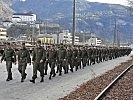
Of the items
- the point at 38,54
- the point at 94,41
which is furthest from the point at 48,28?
the point at 38,54

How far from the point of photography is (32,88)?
18.0 m

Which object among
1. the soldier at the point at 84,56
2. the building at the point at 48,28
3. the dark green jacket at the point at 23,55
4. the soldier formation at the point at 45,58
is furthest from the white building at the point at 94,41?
the dark green jacket at the point at 23,55

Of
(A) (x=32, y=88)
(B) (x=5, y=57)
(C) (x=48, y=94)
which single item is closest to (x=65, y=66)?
(B) (x=5, y=57)

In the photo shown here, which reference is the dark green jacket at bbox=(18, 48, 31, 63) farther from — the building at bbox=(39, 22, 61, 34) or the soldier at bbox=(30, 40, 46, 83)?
the building at bbox=(39, 22, 61, 34)

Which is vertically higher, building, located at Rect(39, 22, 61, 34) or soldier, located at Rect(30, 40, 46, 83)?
building, located at Rect(39, 22, 61, 34)

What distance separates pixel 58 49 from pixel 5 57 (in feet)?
16.4

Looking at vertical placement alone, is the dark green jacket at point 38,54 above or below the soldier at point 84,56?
above

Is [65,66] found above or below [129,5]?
below

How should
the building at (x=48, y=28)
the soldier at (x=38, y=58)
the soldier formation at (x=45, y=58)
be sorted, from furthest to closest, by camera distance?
1. the building at (x=48, y=28)
2. the soldier formation at (x=45, y=58)
3. the soldier at (x=38, y=58)

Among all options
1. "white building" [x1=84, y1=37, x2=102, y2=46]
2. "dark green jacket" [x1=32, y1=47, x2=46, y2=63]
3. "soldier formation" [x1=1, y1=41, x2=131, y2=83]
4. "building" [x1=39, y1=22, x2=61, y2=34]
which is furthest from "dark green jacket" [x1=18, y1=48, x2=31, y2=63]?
"white building" [x1=84, y1=37, x2=102, y2=46]

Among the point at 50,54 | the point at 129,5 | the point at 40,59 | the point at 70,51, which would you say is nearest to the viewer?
the point at 40,59

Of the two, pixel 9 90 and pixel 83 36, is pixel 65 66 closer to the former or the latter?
pixel 9 90

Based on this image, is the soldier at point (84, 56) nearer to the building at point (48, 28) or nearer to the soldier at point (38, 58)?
the soldier at point (38, 58)

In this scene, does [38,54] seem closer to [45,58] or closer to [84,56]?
[45,58]
